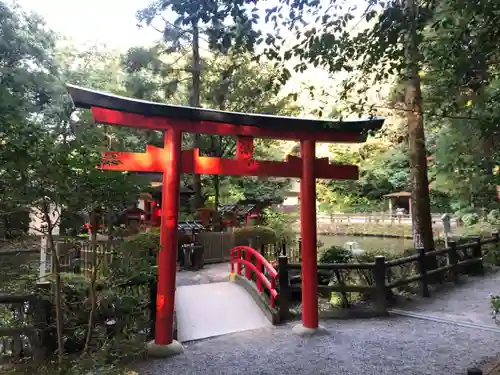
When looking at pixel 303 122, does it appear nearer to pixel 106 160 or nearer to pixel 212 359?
pixel 106 160

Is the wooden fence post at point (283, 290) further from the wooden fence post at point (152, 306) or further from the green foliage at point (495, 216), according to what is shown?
the green foliage at point (495, 216)

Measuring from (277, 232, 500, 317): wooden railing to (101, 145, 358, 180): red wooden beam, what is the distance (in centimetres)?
153

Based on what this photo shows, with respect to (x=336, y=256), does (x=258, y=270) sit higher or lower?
lower

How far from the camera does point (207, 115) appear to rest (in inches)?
206

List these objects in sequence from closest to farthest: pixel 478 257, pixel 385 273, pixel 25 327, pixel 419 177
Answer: pixel 25 327
pixel 385 273
pixel 419 177
pixel 478 257

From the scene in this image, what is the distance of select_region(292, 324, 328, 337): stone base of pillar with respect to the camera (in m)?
5.61

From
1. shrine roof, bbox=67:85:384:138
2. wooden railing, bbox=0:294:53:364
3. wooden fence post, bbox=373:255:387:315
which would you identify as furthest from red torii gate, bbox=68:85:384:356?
wooden fence post, bbox=373:255:387:315

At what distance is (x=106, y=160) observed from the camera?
3.94 metres

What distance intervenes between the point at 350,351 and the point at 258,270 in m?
2.46

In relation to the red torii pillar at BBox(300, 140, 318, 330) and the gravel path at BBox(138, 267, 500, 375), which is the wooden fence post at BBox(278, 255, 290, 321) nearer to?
the gravel path at BBox(138, 267, 500, 375)

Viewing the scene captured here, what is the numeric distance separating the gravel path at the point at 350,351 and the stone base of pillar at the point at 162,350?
4.4 inches

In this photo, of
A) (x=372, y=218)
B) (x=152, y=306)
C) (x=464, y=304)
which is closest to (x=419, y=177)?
(x=464, y=304)

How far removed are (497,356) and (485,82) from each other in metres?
3.11

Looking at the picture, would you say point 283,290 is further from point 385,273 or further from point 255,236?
point 255,236
